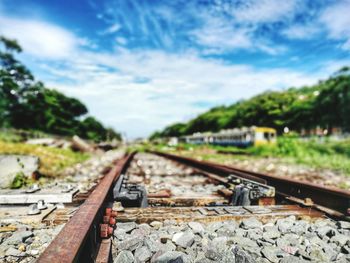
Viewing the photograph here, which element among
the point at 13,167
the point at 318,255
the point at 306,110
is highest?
the point at 306,110

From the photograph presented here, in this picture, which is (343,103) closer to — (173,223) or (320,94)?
(320,94)

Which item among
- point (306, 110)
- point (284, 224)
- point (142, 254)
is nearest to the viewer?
point (142, 254)

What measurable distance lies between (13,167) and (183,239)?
14.0ft

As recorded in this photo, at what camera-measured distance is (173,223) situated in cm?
262

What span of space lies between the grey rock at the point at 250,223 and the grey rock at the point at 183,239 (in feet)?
1.81

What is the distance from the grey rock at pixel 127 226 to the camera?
2435 mm

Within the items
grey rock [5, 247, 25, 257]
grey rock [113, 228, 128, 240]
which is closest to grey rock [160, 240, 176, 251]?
grey rock [113, 228, 128, 240]

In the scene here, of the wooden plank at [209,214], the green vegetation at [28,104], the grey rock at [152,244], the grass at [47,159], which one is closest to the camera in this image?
the grey rock at [152,244]

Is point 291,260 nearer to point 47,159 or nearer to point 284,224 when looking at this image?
point 284,224

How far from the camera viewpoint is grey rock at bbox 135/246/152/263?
194cm

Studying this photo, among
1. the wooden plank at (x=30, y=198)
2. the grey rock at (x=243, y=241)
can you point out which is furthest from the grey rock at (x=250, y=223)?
the wooden plank at (x=30, y=198)

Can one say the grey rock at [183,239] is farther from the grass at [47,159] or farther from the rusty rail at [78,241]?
the grass at [47,159]

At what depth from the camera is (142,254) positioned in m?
1.98

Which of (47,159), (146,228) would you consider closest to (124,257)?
(146,228)
